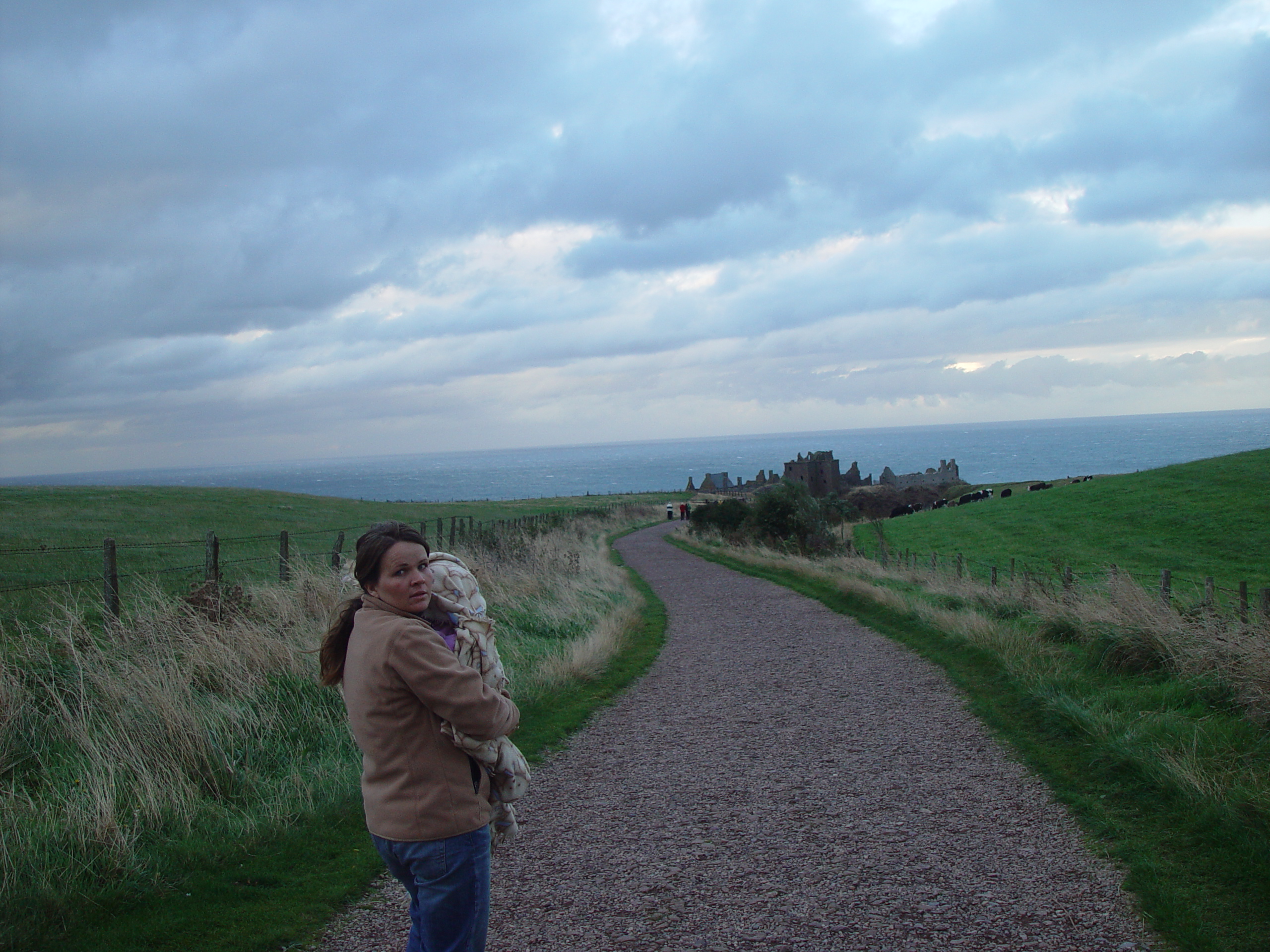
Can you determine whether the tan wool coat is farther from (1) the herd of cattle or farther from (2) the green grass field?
(1) the herd of cattle

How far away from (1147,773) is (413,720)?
196 inches

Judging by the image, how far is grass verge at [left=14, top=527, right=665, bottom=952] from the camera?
12.1 feet

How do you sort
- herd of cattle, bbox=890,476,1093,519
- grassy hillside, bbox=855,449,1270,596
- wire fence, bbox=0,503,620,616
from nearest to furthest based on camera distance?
wire fence, bbox=0,503,620,616 → grassy hillside, bbox=855,449,1270,596 → herd of cattle, bbox=890,476,1093,519

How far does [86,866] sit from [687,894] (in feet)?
9.95

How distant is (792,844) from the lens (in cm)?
468

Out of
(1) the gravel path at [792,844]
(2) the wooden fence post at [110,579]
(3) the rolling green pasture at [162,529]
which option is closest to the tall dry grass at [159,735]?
(2) the wooden fence post at [110,579]

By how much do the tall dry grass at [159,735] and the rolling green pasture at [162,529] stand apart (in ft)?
5.36

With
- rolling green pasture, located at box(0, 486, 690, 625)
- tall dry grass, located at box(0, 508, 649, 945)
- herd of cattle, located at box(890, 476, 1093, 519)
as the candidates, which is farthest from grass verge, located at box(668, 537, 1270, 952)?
herd of cattle, located at box(890, 476, 1093, 519)

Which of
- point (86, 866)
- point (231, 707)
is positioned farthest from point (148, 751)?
point (86, 866)

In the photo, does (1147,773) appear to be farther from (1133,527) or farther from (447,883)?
(1133,527)

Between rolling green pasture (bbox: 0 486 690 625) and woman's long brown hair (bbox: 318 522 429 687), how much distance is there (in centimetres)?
749

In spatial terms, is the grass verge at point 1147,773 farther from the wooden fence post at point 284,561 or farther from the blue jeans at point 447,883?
the wooden fence post at point 284,561

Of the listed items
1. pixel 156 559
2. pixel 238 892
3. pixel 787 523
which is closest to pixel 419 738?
pixel 238 892

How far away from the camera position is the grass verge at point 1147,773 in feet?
12.3
